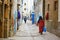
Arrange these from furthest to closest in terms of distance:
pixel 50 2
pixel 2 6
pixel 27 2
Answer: pixel 27 2
pixel 50 2
pixel 2 6

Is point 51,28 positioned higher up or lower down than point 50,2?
lower down

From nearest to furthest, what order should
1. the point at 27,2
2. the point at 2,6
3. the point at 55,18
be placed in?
the point at 2,6 → the point at 55,18 → the point at 27,2

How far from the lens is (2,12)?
1554 centimetres

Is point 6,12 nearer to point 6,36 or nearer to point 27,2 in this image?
point 6,36

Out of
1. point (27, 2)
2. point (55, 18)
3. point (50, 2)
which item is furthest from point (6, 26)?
point (27, 2)

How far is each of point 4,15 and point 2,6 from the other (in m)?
1.36

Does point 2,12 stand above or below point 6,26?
above

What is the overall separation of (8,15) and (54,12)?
932cm

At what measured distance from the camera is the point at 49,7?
27.2 metres

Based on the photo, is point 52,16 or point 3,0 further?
point 52,16

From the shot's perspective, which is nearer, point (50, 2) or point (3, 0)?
point (3, 0)

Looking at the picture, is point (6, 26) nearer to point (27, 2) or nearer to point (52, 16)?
point (52, 16)

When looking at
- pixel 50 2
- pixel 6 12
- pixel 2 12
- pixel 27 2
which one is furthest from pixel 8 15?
pixel 27 2

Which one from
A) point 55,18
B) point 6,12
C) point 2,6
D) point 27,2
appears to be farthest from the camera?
point 27,2
